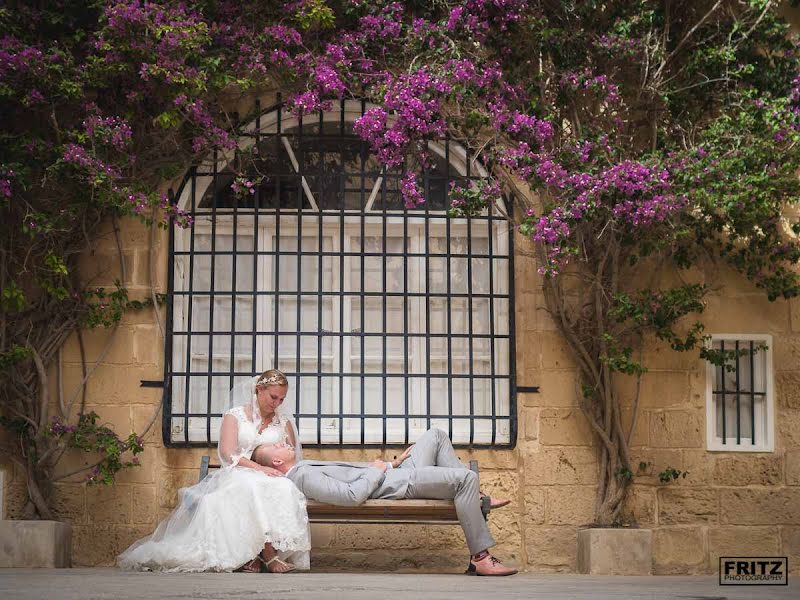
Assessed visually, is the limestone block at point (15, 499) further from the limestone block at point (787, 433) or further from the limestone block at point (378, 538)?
the limestone block at point (787, 433)

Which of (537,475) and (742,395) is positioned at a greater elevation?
(742,395)

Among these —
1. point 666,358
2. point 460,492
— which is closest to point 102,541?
point 460,492

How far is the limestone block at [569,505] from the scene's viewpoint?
8.05 metres

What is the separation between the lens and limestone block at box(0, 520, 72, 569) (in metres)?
7.47

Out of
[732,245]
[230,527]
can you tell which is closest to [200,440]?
[230,527]

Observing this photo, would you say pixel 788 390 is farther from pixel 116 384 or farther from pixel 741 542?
pixel 116 384

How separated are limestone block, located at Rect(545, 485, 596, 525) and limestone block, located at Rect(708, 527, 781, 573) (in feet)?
2.64

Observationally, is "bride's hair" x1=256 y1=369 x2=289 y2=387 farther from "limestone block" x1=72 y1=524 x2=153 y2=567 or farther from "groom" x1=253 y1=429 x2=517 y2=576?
"limestone block" x1=72 y1=524 x2=153 y2=567

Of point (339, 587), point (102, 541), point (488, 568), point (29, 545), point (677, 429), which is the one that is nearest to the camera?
point (339, 587)

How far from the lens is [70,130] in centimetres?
774

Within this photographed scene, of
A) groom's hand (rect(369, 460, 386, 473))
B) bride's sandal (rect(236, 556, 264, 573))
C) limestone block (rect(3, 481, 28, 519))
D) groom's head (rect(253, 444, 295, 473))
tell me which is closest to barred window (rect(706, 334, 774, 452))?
groom's hand (rect(369, 460, 386, 473))

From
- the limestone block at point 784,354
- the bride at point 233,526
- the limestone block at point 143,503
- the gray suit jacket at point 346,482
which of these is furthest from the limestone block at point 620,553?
the limestone block at point 143,503

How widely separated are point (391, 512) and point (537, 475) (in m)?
1.23

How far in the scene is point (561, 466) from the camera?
8086 millimetres
